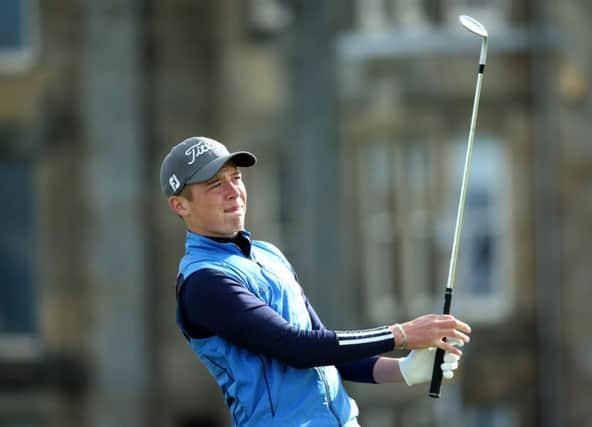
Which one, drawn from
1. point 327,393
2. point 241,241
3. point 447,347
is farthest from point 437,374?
point 241,241

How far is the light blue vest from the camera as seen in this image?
4598 mm

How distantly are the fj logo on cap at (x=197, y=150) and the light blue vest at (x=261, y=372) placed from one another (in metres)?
0.23

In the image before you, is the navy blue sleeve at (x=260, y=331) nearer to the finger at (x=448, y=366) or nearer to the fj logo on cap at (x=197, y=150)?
the finger at (x=448, y=366)

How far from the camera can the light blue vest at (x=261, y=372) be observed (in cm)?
460

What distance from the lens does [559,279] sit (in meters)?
17.9

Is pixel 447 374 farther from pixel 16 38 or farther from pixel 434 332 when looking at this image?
pixel 16 38

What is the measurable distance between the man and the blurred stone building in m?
12.7

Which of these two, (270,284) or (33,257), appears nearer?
(270,284)

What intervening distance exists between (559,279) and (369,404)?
98.6 inches

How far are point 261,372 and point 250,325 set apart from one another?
0.62 ft

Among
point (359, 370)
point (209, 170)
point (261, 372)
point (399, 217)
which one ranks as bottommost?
point (399, 217)

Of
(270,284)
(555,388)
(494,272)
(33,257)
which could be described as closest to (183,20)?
(33,257)

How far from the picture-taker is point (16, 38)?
1800 cm

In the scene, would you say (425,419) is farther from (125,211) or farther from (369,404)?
(125,211)
